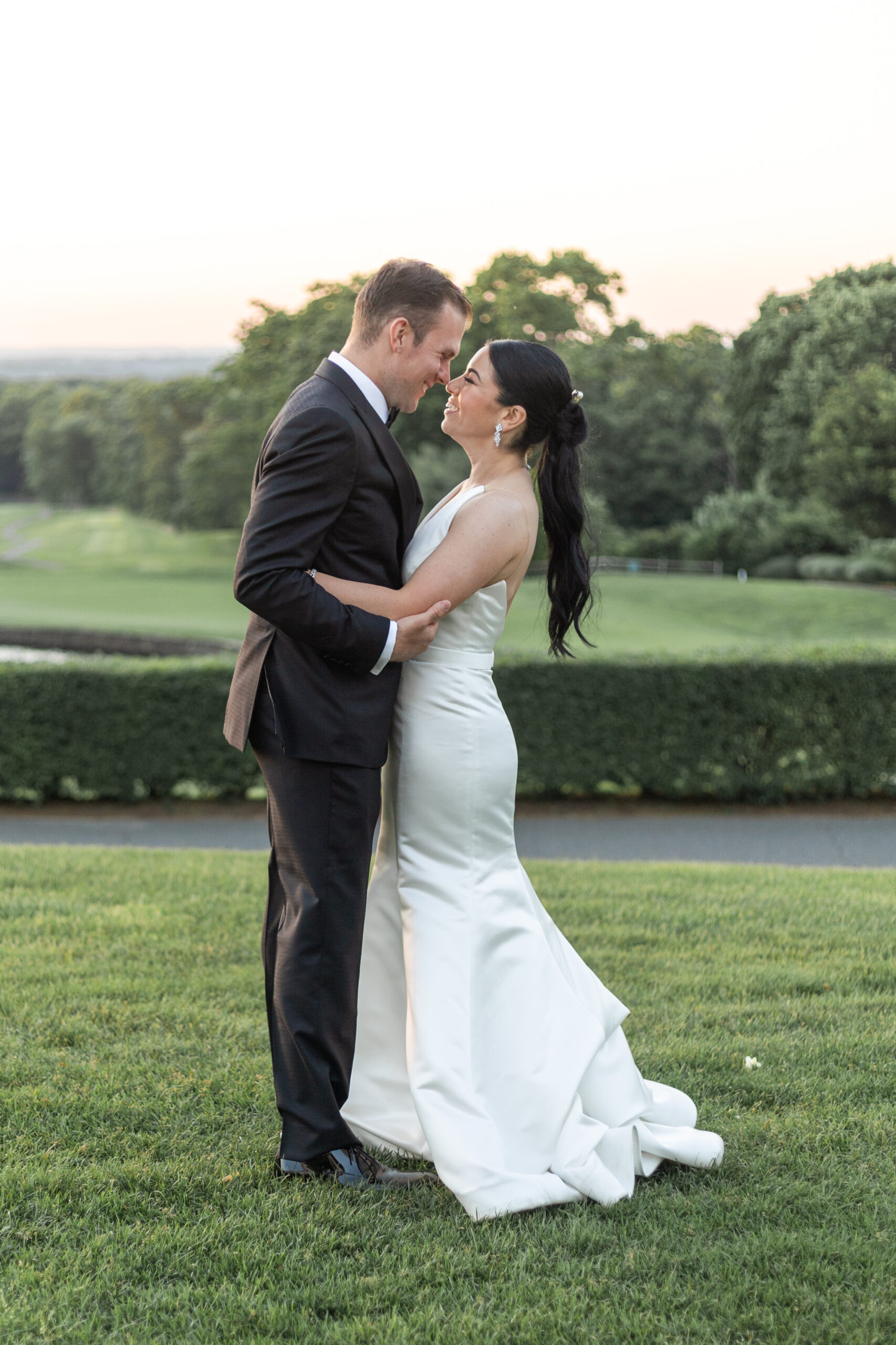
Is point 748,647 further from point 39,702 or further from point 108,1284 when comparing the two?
point 108,1284

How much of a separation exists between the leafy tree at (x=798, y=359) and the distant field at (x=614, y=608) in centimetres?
1057

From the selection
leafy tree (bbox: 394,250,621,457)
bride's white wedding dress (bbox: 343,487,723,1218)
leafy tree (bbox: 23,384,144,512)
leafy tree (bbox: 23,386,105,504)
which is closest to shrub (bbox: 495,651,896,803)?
bride's white wedding dress (bbox: 343,487,723,1218)

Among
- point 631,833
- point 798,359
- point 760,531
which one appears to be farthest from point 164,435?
point 631,833

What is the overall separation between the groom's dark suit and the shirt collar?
0.03 meters

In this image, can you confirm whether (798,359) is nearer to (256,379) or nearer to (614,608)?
(614,608)

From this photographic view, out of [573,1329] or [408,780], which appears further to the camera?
[408,780]

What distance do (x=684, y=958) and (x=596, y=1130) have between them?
88.2 inches

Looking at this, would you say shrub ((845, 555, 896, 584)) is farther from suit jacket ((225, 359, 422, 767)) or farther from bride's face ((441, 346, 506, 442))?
suit jacket ((225, 359, 422, 767))

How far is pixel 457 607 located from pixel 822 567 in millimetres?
34562

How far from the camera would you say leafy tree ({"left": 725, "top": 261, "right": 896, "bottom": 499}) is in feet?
130

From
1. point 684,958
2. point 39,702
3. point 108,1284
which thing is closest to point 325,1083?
point 108,1284

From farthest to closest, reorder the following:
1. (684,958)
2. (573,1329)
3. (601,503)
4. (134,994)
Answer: (601,503), (684,958), (134,994), (573,1329)

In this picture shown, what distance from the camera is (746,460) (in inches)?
1944

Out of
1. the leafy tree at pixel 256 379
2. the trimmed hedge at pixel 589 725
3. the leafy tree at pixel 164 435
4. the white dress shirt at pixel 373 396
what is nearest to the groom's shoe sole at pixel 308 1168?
the white dress shirt at pixel 373 396
